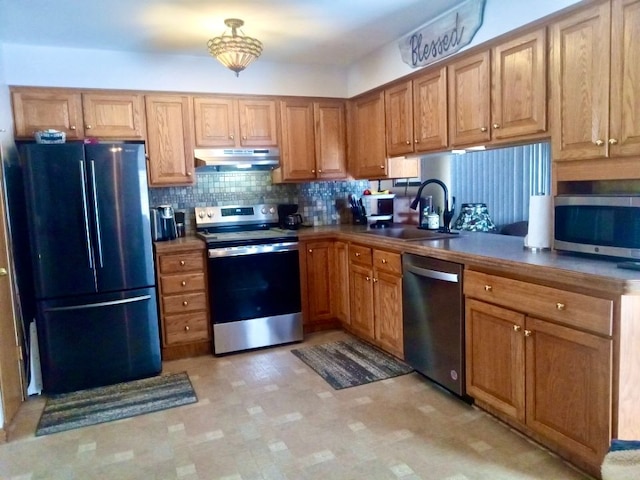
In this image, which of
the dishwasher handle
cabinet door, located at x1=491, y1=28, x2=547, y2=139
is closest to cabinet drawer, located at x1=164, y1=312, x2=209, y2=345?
the dishwasher handle

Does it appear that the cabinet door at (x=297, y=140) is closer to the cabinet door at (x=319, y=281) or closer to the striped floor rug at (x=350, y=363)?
the cabinet door at (x=319, y=281)

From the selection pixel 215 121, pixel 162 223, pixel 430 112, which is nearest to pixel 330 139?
pixel 215 121

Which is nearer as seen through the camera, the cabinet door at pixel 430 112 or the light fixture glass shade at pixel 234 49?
the light fixture glass shade at pixel 234 49

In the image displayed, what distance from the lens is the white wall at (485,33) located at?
2475 millimetres

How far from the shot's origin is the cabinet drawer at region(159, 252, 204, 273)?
3.59m

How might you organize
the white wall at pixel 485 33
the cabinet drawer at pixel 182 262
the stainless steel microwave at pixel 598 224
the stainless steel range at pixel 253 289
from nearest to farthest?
the stainless steel microwave at pixel 598 224
the white wall at pixel 485 33
the cabinet drawer at pixel 182 262
the stainless steel range at pixel 253 289

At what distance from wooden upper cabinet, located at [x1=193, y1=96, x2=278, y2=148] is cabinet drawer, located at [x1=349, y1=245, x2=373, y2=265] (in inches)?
48.2

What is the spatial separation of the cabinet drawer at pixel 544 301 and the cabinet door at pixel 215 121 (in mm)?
2440

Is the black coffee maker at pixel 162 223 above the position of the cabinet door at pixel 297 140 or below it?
below

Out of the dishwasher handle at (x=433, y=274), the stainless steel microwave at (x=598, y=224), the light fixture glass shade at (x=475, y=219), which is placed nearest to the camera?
the stainless steel microwave at (x=598, y=224)

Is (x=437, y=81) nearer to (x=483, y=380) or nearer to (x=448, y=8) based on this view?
(x=448, y=8)

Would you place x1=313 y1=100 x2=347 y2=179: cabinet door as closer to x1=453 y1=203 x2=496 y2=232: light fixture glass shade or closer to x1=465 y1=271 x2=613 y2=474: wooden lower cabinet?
x1=453 y1=203 x2=496 y2=232: light fixture glass shade

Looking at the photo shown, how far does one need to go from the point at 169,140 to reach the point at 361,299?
2041mm

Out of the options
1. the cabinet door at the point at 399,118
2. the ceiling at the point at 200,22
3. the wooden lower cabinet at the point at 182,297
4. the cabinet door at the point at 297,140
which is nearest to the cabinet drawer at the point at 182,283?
the wooden lower cabinet at the point at 182,297
